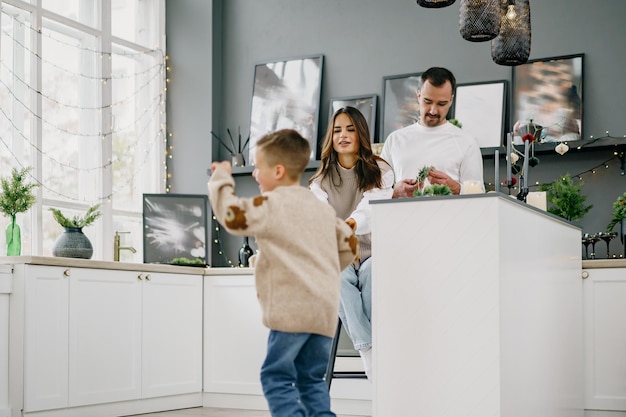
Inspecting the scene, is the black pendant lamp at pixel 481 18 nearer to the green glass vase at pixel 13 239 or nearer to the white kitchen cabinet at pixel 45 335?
the white kitchen cabinet at pixel 45 335

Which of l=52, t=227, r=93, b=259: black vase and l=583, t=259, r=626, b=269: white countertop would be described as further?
l=52, t=227, r=93, b=259: black vase

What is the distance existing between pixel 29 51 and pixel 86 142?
28.3 inches

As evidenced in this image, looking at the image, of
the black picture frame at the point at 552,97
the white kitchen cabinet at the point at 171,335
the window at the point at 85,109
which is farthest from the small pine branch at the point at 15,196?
the black picture frame at the point at 552,97

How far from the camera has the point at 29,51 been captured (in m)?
5.63

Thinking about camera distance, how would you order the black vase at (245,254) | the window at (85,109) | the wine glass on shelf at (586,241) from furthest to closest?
the black vase at (245,254) → the window at (85,109) → the wine glass on shelf at (586,241)

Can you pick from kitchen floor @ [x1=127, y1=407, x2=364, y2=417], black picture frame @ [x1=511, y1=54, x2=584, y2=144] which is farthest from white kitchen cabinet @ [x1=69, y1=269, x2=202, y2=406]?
black picture frame @ [x1=511, y1=54, x2=584, y2=144]

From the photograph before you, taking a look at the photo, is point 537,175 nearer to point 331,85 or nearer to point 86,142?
point 331,85

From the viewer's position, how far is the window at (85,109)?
5555mm

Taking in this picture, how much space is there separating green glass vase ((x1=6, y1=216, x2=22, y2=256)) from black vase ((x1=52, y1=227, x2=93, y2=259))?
0.73 ft

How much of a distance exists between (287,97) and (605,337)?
8.67 feet

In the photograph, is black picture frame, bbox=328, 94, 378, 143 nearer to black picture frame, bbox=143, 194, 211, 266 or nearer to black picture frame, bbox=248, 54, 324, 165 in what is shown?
black picture frame, bbox=248, 54, 324, 165

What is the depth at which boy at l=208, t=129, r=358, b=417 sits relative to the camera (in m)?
2.77

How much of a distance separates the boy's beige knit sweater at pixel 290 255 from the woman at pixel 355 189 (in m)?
0.75

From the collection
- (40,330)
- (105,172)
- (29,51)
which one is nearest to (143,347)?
(40,330)
